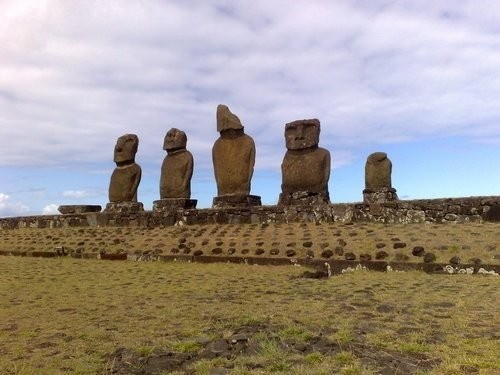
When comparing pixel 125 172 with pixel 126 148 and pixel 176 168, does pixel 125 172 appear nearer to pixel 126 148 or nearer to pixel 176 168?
pixel 126 148

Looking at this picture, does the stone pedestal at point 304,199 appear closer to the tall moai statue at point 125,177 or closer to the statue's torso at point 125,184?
the tall moai statue at point 125,177

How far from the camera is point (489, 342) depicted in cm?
431

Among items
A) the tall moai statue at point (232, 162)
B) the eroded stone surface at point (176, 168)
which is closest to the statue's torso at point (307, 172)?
the tall moai statue at point (232, 162)

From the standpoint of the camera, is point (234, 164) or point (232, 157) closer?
point (234, 164)

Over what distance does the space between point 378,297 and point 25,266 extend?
8987 mm

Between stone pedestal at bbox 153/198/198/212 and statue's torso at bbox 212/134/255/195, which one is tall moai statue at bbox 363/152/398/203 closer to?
statue's torso at bbox 212/134/255/195

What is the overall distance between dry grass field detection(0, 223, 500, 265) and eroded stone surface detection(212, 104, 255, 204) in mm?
1676

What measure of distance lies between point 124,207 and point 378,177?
29.5 feet

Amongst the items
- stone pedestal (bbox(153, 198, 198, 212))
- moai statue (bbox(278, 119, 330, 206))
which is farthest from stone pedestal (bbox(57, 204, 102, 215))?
moai statue (bbox(278, 119, 330, 206))

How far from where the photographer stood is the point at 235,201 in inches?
581

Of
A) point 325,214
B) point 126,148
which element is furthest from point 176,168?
point 325,214

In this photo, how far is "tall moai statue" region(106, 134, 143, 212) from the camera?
1773 centimetres

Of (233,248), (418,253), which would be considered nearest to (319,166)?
(233,248)

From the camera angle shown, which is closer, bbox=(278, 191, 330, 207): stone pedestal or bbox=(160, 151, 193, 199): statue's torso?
bbox=(278, 191, 330, 207): stone pedestal
